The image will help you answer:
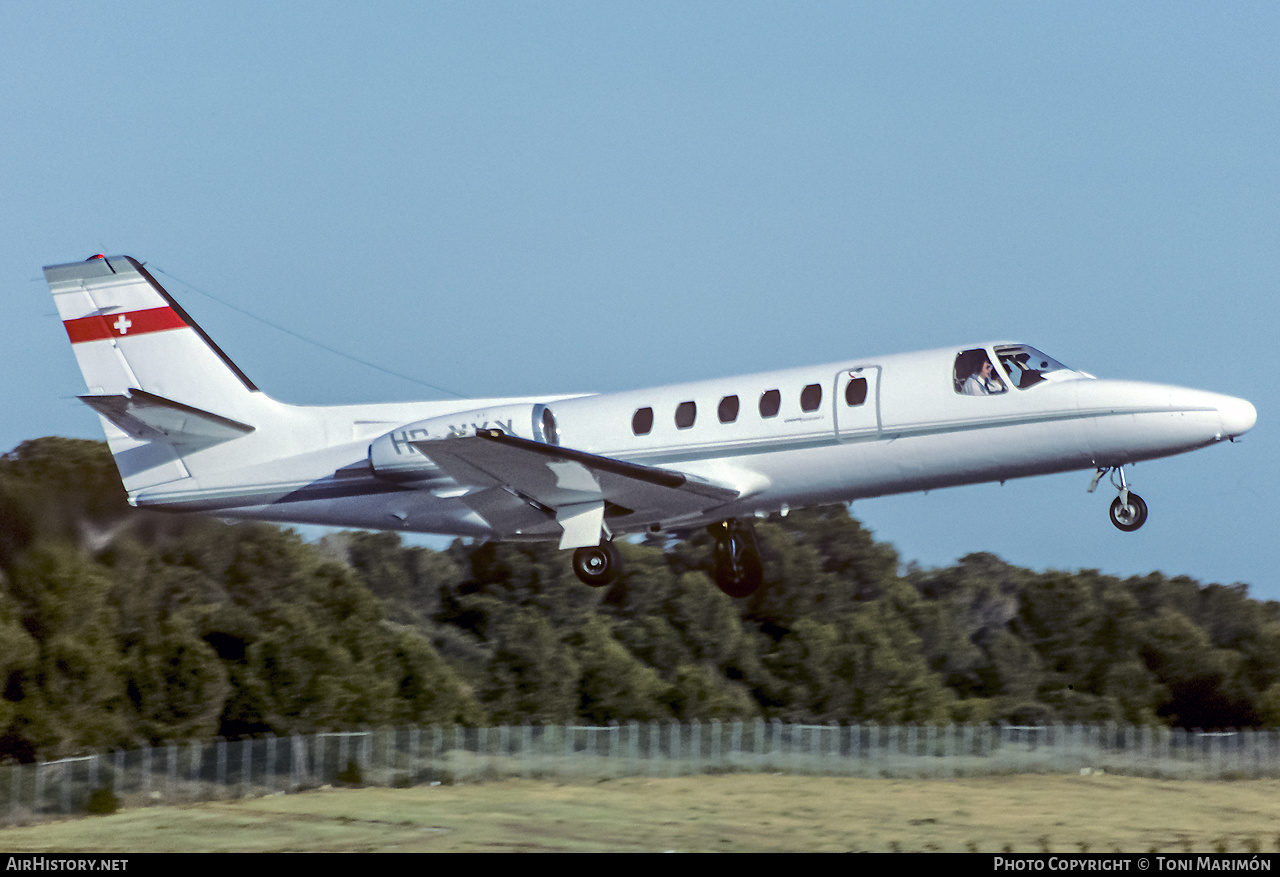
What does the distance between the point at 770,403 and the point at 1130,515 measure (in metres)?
4.54

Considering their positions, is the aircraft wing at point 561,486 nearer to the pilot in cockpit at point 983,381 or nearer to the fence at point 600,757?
the pilot in cockpit at point 983,381

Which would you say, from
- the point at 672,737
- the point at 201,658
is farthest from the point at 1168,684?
the point at 201,658

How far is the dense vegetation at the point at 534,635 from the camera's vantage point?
37.2 meters

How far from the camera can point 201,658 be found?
136 ft

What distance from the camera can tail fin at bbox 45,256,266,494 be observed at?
901 inches

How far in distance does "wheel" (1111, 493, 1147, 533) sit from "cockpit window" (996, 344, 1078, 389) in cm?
175

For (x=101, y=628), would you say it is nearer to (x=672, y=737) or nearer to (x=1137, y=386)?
(x=672, y=737)

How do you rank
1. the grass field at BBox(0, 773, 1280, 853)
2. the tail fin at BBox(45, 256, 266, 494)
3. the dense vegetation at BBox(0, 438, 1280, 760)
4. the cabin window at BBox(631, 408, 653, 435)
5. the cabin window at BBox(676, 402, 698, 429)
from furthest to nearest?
the dense vegetation at BBox(0, 438, 1280, 760), the grass field at BBox(0, 773, 1280, 853), the tail fin at BBox(45, 256, 266, 494), the cabin window at BBox(631, 408, 653, 435), the cabin window at BBox(676, 402, 698, 429)

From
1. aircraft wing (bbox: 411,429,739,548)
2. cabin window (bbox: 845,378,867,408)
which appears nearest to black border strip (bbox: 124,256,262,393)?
aircraft wing (bbox: 411,429,739,548)

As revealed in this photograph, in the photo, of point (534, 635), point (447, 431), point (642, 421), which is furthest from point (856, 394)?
point (534, 635)

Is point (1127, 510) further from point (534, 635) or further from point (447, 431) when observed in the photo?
point (534, 635)

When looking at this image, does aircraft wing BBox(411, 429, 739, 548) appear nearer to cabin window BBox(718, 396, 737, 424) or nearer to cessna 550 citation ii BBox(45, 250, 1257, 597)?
cessna 550 citation ii BBox(45, 250, 1257, 597)

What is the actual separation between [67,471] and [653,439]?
13.9 metres

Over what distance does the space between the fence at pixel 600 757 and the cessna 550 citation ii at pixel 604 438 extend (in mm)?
13045
